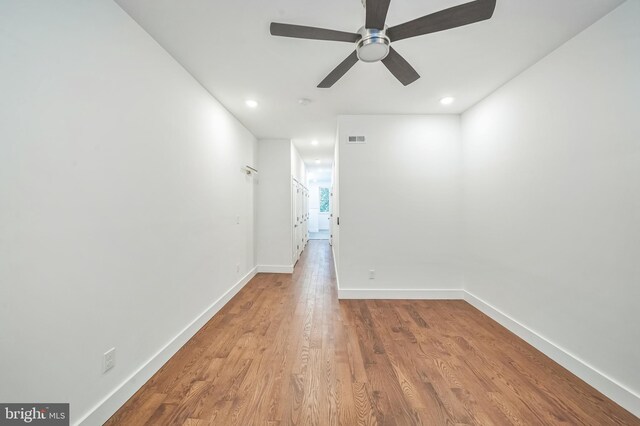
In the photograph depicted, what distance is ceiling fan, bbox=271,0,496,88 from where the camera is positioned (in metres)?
1.22

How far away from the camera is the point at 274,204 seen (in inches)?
182

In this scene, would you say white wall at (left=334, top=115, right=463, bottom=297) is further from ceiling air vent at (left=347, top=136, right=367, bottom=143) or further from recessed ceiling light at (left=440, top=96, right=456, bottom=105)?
recessed ceiling light at (left=440, top=96, right=456, bottom=105)

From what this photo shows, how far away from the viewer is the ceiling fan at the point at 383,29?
3.99 feet

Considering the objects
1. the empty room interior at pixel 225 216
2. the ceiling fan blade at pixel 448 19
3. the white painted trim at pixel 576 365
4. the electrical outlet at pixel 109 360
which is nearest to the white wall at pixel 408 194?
the empty room interior at pixel 225 216

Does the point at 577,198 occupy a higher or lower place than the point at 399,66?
lower

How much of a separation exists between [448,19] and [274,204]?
12.5 ft

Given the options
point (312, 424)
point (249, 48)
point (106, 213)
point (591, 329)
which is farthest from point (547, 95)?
point (106, 213)

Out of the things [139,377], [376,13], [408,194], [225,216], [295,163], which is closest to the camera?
[376,13]

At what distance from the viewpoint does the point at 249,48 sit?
1.96 metres

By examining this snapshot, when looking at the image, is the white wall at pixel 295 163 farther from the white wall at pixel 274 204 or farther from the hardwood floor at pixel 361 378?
the hardwood floor at pixel 361 378

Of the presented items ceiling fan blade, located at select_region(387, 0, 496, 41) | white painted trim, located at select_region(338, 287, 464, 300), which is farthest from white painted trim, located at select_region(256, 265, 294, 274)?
ceiling fan blade, located at select_region(387, 0, 496, 41)

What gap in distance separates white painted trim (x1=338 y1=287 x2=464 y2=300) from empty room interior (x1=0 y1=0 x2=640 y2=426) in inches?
9.7

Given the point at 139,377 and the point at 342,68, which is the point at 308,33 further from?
the point at 139,377

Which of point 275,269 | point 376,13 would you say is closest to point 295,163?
point 275,269
